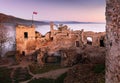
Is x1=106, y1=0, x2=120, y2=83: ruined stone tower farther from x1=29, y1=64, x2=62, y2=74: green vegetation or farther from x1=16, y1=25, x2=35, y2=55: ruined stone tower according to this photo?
x1=16, y1=25, x2=35, y2=55: ruined stone tower

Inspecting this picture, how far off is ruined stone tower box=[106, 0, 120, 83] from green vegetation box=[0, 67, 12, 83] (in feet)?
56.8

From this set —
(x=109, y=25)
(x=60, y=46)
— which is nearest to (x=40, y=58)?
(x=60, y=46)

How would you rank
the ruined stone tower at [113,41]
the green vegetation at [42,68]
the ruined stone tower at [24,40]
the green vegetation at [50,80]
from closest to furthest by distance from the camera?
1. the ruined stone tower at [113,41]
2. the green vegetation at [50,80]
3. the green vegetation at [42,68]
4. the ruined stone tower at [24,40]

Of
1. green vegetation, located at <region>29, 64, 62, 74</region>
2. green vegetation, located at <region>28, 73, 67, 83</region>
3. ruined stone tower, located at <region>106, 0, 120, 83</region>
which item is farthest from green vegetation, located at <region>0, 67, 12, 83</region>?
ruined stone tower, located at <region>106, 0, 120, 83</region>

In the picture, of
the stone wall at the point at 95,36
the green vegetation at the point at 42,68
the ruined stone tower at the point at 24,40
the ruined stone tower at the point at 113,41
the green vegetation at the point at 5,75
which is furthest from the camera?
the ruined stone tower at the point at 24,40

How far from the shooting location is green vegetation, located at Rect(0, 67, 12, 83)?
75.0ft

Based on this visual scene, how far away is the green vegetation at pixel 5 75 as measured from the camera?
900 inches

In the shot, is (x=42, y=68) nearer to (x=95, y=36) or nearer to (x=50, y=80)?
(x=50, y=80)

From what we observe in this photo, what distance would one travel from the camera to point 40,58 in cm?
2825

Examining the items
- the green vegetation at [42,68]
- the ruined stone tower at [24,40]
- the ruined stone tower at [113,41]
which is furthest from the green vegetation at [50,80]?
the ruined stone tower at [113,41]

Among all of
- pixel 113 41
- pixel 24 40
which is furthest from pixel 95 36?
pixel 113 41

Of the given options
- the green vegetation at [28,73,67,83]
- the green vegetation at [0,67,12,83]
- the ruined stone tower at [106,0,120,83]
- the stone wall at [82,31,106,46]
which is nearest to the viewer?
the ruined stone tower at [106,0,120,83]

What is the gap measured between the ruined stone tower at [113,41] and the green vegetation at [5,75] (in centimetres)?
1732

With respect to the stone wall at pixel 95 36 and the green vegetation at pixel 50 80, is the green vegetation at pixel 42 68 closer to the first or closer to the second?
the green vegetation at pixel 50 80
